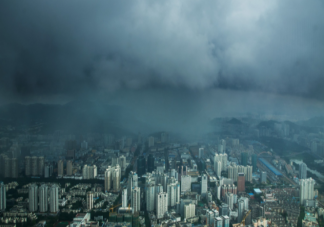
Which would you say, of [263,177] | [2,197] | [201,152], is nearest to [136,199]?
[2,197]

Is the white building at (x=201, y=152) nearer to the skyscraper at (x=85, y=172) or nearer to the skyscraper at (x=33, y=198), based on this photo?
the skyscraper at (x=85, y=172)

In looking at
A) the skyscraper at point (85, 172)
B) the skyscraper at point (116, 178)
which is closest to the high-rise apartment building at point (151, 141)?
the skyscraper at point (116, 178)

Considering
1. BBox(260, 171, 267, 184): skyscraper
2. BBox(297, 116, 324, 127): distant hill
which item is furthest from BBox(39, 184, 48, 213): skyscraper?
BBox(297, 116, 324, 127): distant hill

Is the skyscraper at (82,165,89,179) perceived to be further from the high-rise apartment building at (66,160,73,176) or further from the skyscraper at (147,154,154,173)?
the skyscraper at (147,154,154,173)

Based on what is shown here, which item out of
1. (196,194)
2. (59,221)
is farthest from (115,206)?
(196,194)

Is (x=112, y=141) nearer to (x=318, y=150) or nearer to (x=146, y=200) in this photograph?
(x=146, y=200)

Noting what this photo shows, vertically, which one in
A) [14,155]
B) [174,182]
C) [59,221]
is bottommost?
[59,221]
